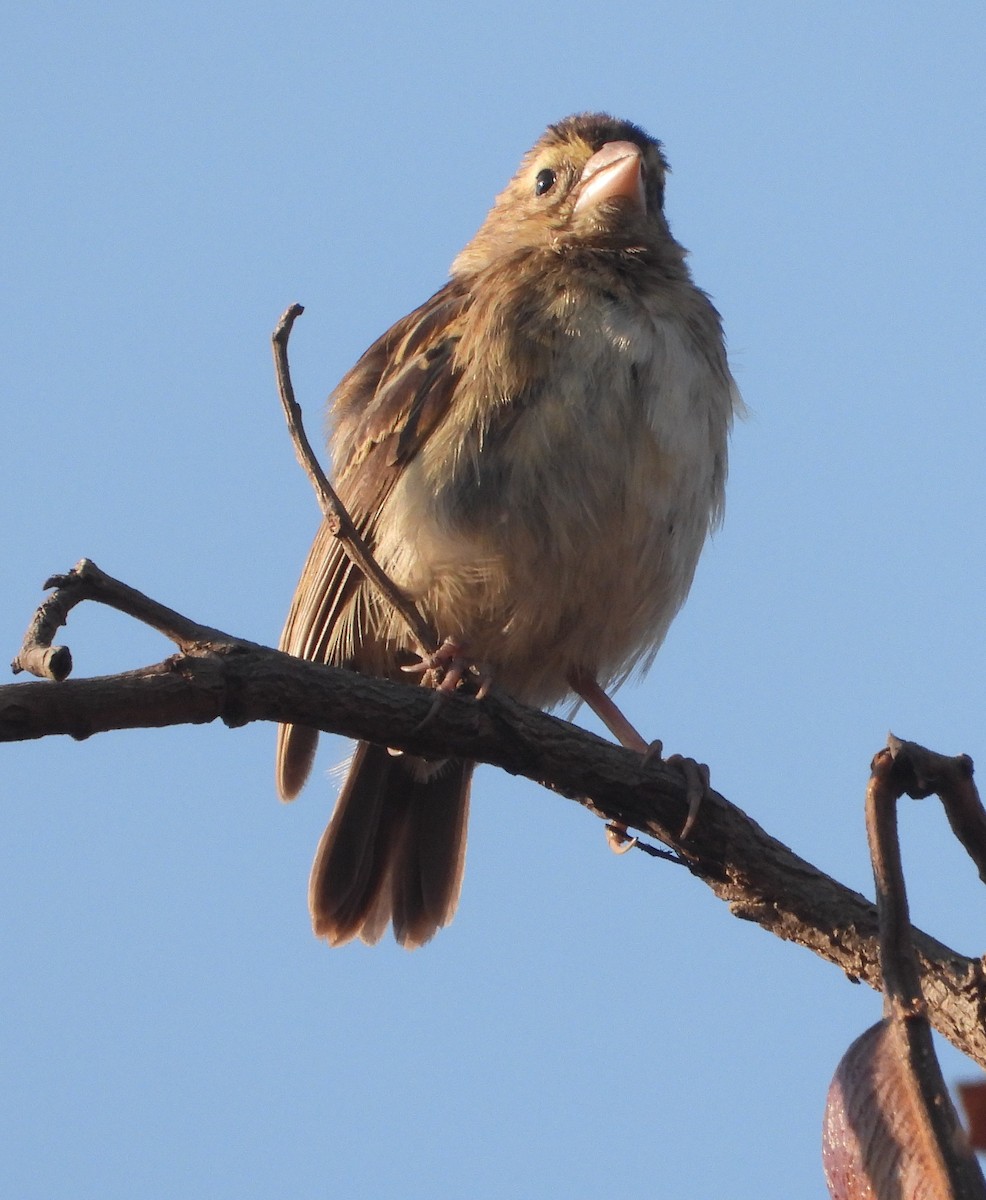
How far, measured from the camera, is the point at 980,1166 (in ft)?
5.41

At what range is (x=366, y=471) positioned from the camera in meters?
4.66

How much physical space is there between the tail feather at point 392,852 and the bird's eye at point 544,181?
6.66 ft

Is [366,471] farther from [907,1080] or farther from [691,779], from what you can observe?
[907,1080]

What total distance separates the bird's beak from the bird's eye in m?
0.14

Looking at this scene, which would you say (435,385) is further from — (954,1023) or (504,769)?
(954,1023)

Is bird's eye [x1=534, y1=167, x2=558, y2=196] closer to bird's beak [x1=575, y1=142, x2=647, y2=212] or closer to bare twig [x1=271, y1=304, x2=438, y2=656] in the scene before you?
bird's beak [x1=575, y1=142, x2=647, y2=212]

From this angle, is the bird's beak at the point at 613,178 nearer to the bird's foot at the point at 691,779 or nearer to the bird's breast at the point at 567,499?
the bird's breast at the point at 567,499

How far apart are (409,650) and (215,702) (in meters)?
1.70

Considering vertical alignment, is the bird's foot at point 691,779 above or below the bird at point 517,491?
below

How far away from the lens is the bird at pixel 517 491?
4.33 m

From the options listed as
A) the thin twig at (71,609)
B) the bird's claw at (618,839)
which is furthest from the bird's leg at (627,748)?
the thin twig at (71,609)

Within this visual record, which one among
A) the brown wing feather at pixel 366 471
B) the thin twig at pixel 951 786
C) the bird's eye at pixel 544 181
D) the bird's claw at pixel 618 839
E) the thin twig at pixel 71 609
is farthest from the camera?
the bird's eye at pixel 544 181

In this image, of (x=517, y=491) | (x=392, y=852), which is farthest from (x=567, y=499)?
(x=392, y=852)

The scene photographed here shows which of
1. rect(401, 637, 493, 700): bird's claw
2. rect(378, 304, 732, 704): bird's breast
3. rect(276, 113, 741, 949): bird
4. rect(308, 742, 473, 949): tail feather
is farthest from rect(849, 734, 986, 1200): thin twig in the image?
rect(308, 742, 473, 949): tail feather
